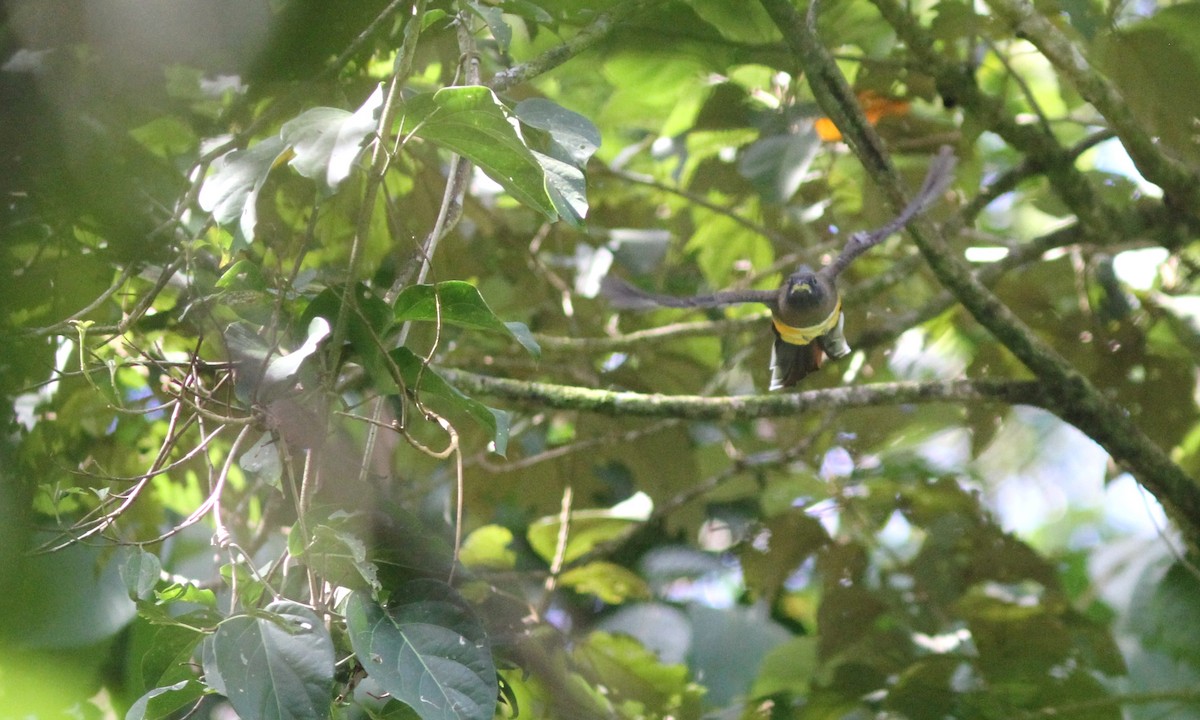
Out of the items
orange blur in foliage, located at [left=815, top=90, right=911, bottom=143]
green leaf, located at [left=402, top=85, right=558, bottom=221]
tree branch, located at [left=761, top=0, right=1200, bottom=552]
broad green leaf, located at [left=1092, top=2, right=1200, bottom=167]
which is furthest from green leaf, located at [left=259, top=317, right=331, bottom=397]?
broad green leaf, located at [left=1092, top=2, right=1200, bottom=167]

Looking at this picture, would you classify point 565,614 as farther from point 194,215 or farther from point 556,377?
point 194,215

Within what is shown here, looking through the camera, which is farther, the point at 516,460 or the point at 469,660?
the point at 516,460

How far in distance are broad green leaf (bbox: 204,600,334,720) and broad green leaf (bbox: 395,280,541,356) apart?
391mm

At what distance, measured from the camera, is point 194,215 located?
5.64ft

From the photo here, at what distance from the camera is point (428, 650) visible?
1.04 meters

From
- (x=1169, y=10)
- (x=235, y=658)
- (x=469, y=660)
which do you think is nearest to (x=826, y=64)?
(x=1169, y=10)

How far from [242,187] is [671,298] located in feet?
2.64

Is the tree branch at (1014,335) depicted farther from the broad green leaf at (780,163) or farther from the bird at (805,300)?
the broad green leaf at (780,163)

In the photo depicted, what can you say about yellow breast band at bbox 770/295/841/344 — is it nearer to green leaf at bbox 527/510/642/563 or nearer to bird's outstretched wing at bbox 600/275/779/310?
bird's outstretched wing at bbox 600/275/779/310

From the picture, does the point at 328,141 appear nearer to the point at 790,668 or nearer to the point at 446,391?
the point at 446,391

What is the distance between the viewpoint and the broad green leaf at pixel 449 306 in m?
1.17

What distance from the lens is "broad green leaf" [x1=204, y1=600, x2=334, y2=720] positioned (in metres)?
Answer: 0.92

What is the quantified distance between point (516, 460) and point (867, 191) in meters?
1.04

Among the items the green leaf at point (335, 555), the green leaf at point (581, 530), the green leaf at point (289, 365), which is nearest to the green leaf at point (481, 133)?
the green leaf at point (289, 365)
